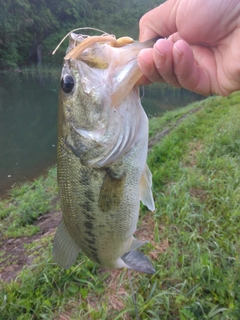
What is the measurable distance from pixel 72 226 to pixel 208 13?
1477 mm

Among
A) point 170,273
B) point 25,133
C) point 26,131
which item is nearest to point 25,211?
point 170,273

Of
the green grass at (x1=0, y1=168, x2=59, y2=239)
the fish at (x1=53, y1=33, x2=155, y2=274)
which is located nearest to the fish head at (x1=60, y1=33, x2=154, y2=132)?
the fish at (x1=53, y1=33, x2=155, y2=274)

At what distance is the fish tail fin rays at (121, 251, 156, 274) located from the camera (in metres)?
2.17

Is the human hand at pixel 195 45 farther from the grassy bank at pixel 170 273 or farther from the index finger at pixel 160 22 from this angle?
the grassy bank at pixel 170 273

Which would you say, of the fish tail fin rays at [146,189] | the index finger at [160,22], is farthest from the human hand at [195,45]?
the fish tail fin rays at [146,189]

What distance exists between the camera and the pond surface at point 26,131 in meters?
9.84

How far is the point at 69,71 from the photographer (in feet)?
5.05

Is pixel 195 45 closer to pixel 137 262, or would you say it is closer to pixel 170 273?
pixel 137 262

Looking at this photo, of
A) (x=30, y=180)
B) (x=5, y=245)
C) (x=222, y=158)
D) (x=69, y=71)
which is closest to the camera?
(x=69, y=71)

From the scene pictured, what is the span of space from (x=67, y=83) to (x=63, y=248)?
106 centimetres

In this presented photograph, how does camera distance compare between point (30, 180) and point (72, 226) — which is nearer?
point (72, 226)

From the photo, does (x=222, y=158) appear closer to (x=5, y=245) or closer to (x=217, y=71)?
(x=217, y=71)

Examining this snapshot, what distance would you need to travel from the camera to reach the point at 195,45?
6.35 ft

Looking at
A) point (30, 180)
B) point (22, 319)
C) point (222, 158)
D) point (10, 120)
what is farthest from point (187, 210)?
point (10, 120)
